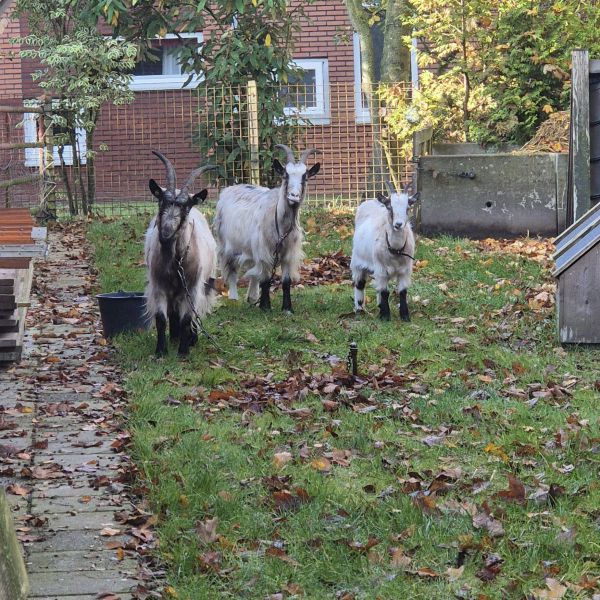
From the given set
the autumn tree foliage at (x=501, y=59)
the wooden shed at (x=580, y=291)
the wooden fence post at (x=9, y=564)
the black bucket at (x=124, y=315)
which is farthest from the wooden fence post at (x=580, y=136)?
the wooden fence post at (x=9, y=564)

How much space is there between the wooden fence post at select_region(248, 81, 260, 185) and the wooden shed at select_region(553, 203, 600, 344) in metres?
8.50

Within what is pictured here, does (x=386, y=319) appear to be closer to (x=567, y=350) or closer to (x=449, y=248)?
(x=567, y=350)

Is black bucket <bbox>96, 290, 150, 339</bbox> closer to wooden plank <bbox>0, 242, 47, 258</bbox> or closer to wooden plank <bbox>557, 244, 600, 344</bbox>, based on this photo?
wooden plank <bbox>0, 242, 47, 258</bbox>

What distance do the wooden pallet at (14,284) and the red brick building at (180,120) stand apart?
7846 mm

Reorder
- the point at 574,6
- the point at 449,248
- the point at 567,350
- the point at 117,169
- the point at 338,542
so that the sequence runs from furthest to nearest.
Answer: the point at 117,169
the point at 574,6
the point at 449,248
the point at 567,350
the point at 338,542

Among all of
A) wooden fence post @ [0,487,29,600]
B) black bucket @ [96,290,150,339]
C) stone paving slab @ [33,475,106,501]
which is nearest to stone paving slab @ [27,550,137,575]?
wooden fence post @ [0,487,29,600]

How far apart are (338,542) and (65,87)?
43.0 ft

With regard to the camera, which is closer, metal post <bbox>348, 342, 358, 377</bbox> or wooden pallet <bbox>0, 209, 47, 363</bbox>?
wooden pallet <bbox>0, 209, 47, 363</bbox>

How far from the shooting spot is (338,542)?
18.0 feet

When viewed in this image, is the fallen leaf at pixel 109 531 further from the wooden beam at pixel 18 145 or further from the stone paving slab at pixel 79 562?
the wooden beam at pixel 18 145

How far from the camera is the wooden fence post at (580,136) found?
1172 centimetres

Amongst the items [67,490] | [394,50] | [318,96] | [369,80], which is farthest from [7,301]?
[318,96]

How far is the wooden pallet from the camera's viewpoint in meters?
8.47

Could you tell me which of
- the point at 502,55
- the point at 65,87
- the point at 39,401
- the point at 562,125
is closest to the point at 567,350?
the point at 39,401
